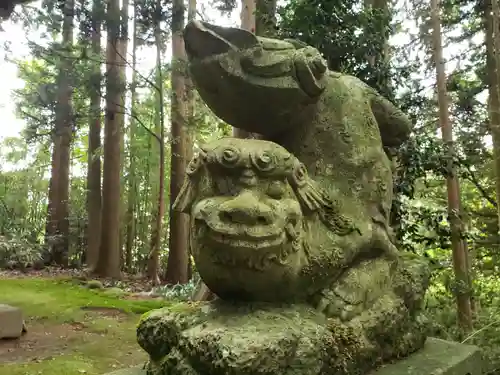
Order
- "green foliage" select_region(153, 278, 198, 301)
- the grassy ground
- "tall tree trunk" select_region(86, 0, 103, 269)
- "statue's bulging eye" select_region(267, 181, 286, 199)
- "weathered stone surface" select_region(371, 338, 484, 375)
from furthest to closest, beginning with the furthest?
1. "tall tree trunk" select_region(86, 0, 103, 269)
2. "green foliage" select_region(153, 278, 198, 301)
3. the grassy ground
4. "weathered stone surface" select_region(371, 338, 484, 375)
5. "statue's bulging eye" select_region(267, 181, 286, 199)

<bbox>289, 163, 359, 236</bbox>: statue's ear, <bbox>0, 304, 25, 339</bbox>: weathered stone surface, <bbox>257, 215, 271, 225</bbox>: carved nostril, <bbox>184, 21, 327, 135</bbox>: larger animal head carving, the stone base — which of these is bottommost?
<bbox>0, 304, 25, 339</bbox>: weathered stone surface

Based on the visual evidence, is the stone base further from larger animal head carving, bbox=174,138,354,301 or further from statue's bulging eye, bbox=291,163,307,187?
statue's bulging eye, bbox=291,163,307,187

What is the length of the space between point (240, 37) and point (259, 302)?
1.04m

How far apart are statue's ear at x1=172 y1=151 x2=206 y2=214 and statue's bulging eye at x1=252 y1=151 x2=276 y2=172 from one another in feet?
0.67

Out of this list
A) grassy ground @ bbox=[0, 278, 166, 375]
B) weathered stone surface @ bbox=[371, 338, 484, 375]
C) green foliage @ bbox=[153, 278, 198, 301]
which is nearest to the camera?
weathered stone surface @ bbox=[371, 338, 484, 375]

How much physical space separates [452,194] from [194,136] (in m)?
5.58

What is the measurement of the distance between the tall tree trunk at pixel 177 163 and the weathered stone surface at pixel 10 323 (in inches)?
→ 149

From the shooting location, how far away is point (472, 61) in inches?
304

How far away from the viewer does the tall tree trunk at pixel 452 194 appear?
184 inches

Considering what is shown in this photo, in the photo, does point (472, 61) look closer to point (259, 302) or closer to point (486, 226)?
point (486, 226)

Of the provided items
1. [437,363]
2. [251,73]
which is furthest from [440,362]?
[251,73]

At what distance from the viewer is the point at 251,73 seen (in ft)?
6.62

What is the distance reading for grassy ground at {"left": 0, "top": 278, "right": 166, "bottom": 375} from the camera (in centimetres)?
418

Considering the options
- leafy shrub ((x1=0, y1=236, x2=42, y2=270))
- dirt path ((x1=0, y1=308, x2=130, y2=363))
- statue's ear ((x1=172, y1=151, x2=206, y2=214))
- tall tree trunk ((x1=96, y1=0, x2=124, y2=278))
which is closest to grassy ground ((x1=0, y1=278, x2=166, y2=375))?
dirt path ((x1=0, y1=308, x2=130, y2=363))
